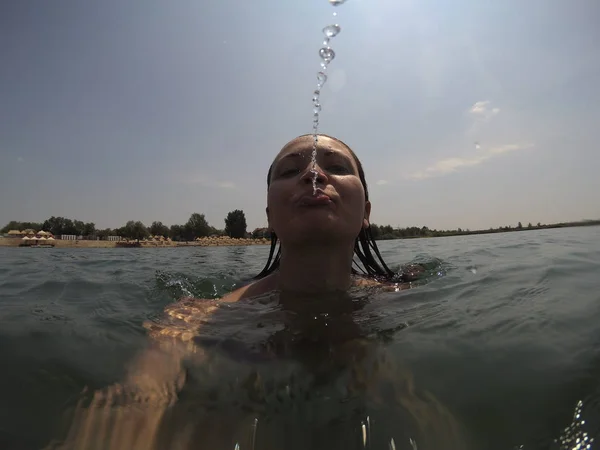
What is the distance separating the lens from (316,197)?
7.39ft

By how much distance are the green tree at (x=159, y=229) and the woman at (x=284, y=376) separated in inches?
2710

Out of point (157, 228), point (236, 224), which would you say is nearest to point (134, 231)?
point (157, 228)

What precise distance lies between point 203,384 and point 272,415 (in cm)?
35

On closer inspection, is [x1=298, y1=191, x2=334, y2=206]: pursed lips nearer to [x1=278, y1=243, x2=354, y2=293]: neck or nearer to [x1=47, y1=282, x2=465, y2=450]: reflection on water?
[x1=278, y1=243, x2=354, y2=293]: neck

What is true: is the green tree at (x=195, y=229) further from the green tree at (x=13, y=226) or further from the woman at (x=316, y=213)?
the woman at (x=316, y=213)

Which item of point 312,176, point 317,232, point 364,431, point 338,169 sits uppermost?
point 338,169

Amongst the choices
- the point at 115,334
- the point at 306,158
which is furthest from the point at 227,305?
the point at 306,158

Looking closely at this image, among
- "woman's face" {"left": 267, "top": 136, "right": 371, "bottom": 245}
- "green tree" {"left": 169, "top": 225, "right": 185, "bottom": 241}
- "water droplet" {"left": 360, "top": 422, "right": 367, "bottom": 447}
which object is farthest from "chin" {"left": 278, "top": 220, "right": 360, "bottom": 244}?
"green tree" {"left": 169, "top": 225, "right": 185, "bottom": 241}

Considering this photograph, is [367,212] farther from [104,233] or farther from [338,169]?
[104,233]

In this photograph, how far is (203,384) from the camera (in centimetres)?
129

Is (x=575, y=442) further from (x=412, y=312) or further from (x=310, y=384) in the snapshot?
(x=412, y=312)

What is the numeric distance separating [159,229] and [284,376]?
70752 mm

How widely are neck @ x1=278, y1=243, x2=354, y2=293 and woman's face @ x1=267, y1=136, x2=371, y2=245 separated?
4.2 inches

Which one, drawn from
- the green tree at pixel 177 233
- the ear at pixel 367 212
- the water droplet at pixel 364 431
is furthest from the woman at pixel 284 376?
the green tree at pixel 177 233
